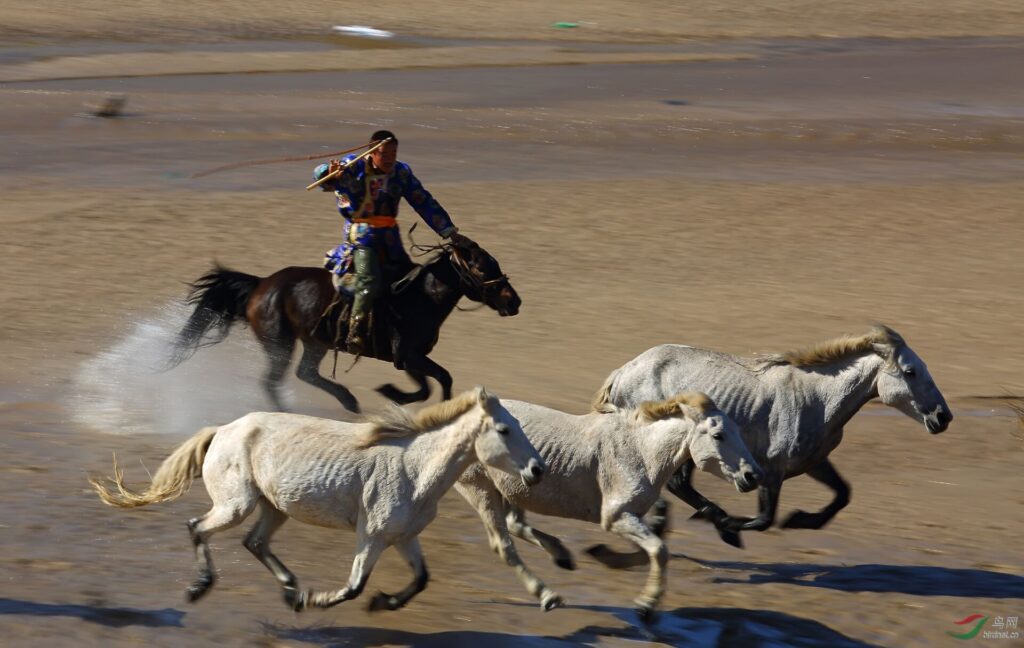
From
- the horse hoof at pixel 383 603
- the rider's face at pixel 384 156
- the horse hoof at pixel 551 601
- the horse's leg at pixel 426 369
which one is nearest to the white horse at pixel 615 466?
the horse hoof at pixel 551 601

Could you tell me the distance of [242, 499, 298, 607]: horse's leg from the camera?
6.80 meters

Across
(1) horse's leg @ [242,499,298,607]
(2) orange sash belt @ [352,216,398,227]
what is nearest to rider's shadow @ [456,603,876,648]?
(1) horse's leg @ [242,499,298,607]

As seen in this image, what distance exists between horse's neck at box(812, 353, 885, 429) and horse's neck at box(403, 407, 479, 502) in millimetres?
2613

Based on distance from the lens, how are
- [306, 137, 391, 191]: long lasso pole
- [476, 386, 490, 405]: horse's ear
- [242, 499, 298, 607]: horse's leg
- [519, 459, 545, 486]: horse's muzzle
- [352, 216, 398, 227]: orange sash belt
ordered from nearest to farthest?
[519, 459, 545, 486]: horse's muzzle
[476, 386, 490, 405]: horse's ear
[242, 499, 298, 607]: horse's leg
[306, 137, 391, 191]: long lasso pole
[352, 216, 398, 227]: orange sash belt

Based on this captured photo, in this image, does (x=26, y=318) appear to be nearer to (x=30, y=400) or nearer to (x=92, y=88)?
(x=30, y=400)

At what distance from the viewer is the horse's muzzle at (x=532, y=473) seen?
20.9ft

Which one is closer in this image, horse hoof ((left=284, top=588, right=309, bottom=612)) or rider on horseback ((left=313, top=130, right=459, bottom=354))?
horse hoof ((left=284, top=588, right=309, bottom=612))

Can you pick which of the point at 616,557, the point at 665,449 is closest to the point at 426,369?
the point at 616,557

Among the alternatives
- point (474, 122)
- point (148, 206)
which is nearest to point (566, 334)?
point (148, 206)

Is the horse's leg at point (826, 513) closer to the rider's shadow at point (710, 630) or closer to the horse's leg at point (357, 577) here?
the rider's shadow at point (710, 630)

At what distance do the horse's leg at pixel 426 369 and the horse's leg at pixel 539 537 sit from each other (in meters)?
2.62

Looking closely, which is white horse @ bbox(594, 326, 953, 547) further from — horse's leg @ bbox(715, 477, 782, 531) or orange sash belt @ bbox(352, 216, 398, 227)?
orange sash belt @ bbox(352, 216, 398, 227)

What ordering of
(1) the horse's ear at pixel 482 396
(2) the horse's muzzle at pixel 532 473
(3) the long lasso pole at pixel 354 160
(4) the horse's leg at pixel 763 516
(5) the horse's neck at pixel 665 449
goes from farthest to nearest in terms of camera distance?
(3) the long lasso pole at pixel 354 160, (4) the horse's leg at pixel 763 516, (5) the horse's neck at pixel 665 449, (1) the horse's ear at pixel 482 396, (2) the horse's muzzle at pixel 532 473

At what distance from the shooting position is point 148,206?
18.6 metres
